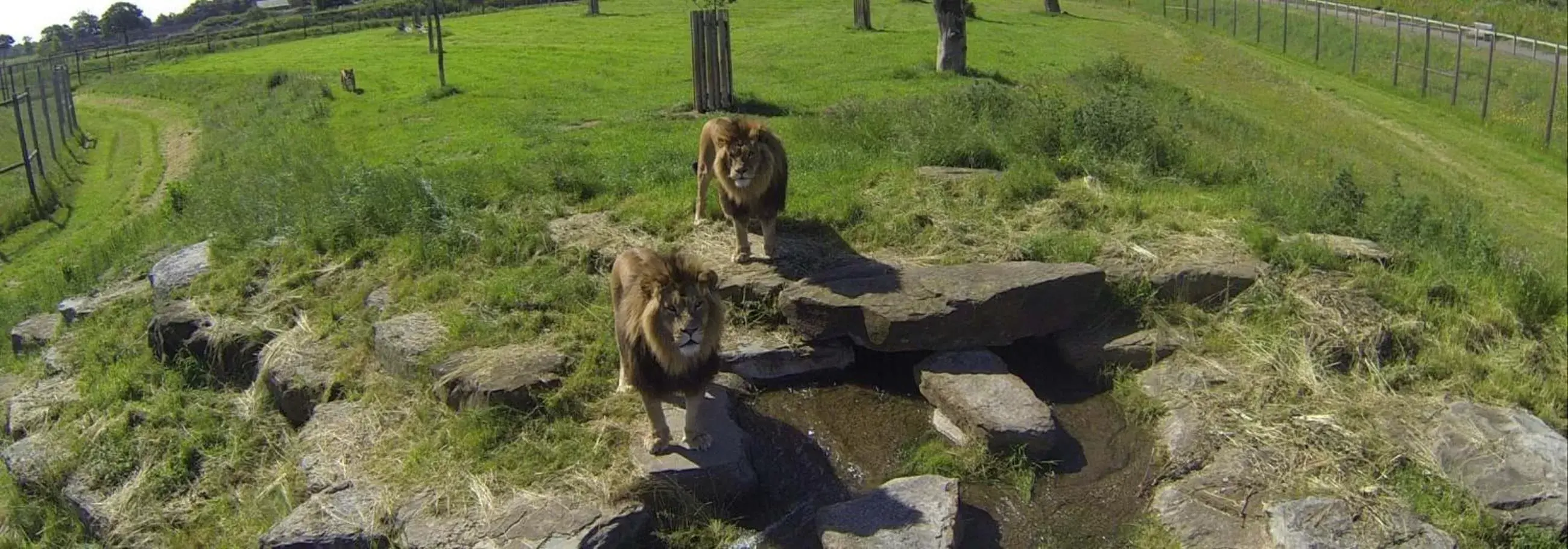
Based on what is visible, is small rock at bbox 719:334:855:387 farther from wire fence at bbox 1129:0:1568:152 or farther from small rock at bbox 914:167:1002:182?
wire fence at bbox 1129:0:1568:152

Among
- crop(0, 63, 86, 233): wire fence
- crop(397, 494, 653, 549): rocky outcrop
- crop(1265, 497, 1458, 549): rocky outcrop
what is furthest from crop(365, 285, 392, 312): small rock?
crop(0, 63, 86, 233): wire fence

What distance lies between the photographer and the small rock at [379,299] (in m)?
11.5

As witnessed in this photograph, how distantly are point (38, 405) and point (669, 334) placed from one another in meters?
9.51

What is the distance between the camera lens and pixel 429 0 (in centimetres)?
4078

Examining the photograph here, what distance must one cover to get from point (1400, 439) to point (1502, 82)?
3.63m

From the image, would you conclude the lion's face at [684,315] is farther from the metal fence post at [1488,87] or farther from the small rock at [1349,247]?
the small rock at [1349,247]

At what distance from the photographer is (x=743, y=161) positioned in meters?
10.3

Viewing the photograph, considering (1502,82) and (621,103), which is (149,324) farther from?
(1502,82)

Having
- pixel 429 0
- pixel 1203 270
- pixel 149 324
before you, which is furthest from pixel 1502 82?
pixel 429 0

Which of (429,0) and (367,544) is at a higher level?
(429,0)

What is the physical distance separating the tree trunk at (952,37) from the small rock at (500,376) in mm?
16886

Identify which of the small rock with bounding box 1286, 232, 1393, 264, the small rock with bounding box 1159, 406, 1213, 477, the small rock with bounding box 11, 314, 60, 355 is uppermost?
the small rock with bounding box 1286, 232, 1393, 264

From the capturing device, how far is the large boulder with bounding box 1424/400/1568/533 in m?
7.05

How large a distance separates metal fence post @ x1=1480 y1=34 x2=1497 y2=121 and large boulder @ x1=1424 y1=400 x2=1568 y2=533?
3.03m
